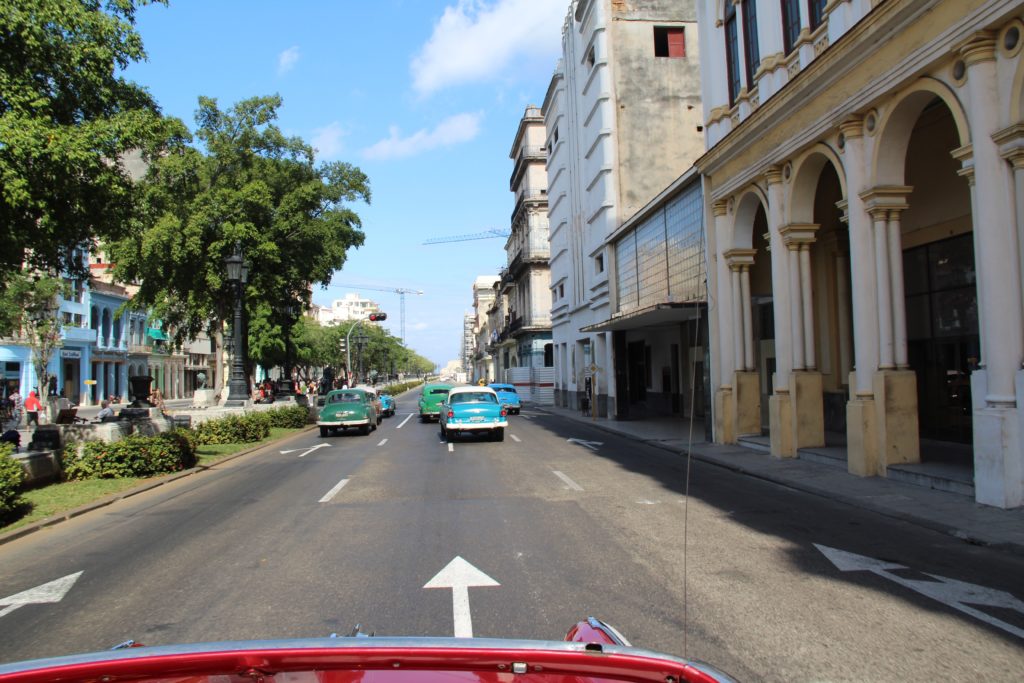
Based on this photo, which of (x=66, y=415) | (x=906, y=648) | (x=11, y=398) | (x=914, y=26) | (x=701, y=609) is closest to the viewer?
(x=906, y=648)

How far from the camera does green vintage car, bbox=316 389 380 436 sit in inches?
974

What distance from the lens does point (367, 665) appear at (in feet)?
7.29

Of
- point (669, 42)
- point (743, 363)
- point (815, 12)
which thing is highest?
point (669, 42)

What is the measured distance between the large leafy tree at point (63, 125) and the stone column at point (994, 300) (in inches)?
463

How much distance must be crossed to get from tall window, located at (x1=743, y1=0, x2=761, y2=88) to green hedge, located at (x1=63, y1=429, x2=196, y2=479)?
51.1ft

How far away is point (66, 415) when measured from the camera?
20.9m

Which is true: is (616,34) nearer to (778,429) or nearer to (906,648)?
(778,429)

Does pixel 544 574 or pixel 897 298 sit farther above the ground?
pixel 897 298

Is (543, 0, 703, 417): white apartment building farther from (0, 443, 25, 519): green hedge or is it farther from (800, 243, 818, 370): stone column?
(0, 443, 25, 519): green hedge

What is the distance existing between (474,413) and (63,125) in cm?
1317

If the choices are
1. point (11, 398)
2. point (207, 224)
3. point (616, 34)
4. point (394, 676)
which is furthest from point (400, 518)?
point (11, 398)

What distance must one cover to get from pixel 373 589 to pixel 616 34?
1154 inches

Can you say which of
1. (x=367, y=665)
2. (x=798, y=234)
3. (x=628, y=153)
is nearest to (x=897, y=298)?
(x=798, y=234)

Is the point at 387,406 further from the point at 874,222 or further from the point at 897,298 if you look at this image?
the point at 897,298
